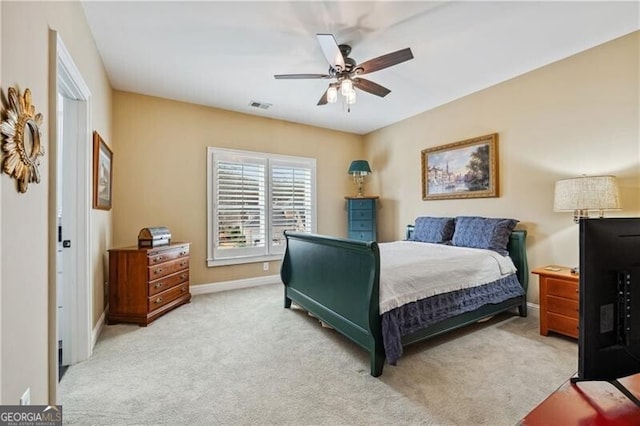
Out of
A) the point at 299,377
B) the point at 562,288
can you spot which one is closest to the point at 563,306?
the point at 562,288

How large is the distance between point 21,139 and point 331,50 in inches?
81.0

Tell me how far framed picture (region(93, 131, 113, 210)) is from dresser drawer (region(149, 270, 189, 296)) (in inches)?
38.2

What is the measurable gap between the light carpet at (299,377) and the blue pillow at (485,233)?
850 mm

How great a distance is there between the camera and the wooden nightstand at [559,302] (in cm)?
258

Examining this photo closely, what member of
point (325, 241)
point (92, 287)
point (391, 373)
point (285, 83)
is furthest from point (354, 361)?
point (285, 83)

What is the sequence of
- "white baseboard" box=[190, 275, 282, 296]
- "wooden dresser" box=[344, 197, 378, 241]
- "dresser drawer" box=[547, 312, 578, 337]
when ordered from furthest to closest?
"wooden dresser" box=[344, 197, 378, 241], "white baseboard" box=[190, 275, 282, 296], "dresser drawer" box=[547, 312, 578, 337]

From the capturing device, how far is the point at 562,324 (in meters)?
2.63

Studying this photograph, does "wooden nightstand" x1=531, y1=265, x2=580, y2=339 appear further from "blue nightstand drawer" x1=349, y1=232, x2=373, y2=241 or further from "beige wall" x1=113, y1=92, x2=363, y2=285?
"beige wall" x1=113, y1=92, x2=363, y2=285

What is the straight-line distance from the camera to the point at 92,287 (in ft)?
8.37

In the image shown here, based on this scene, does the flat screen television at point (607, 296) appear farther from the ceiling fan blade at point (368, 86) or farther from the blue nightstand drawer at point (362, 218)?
the blue nightstand drawer at point (362, 218)

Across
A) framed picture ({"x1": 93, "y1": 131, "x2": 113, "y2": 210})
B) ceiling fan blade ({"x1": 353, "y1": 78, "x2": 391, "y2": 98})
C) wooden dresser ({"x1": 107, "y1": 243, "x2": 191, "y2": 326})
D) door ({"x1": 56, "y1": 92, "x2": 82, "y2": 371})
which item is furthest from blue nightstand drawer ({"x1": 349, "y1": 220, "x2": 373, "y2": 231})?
door ({"x1": 56, "y1": 92, "x2": 82, "y2": 371})

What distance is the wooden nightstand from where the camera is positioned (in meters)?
2.58

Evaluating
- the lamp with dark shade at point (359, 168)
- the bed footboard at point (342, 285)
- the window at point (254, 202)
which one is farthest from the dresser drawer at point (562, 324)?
the window at point (254, 202)

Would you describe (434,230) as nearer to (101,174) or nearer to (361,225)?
(361,225)
